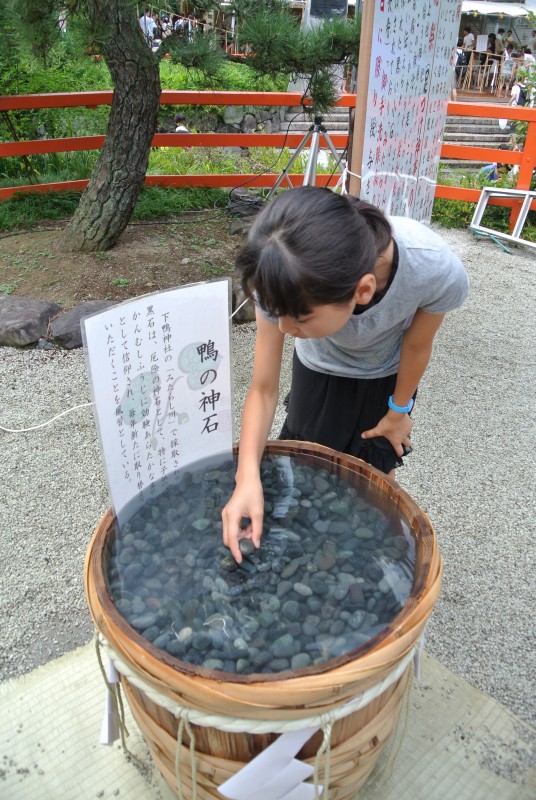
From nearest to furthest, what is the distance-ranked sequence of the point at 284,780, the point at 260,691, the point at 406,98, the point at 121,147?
the point at 260,691 → the point at 284,780 → the point at 406,98 → the point at 121,147

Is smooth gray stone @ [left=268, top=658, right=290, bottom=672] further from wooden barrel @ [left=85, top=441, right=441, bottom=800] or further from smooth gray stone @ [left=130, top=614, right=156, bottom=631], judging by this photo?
smooth gray stone @ [left=130, top=614, right=156, bottom=631]

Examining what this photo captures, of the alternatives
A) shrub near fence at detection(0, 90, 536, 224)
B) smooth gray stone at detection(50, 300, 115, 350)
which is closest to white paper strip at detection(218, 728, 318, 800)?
smooth gray stone at detection(50, 300, 115, 350)

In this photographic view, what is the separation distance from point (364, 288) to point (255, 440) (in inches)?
14.5

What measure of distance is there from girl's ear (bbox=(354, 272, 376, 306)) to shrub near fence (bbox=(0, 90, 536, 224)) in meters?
3.71

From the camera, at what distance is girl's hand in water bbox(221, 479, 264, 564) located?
0.97 metres

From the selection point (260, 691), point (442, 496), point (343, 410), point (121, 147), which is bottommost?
point (442, 496)

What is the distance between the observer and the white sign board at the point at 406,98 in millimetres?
2090

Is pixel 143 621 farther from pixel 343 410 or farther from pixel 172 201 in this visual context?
pixel 172 201

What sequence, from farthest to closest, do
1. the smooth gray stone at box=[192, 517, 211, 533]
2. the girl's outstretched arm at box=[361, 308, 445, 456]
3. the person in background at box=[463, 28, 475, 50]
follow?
the person in background at box=[463, 28, 475, 50]
the girl's outstretched arm at box=[361, 308, 445, 456]
the smooth gray stone at box=[192, 517, 211, 533]

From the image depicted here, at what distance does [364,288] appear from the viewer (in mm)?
921

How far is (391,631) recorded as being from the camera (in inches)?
30.3

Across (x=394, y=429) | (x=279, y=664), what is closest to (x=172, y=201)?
(x=394, y=429)

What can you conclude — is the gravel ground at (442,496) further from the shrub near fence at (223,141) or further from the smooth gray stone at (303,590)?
the shrub near fence at (223,141)

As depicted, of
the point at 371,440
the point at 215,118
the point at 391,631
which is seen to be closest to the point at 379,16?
the point at 371,440
